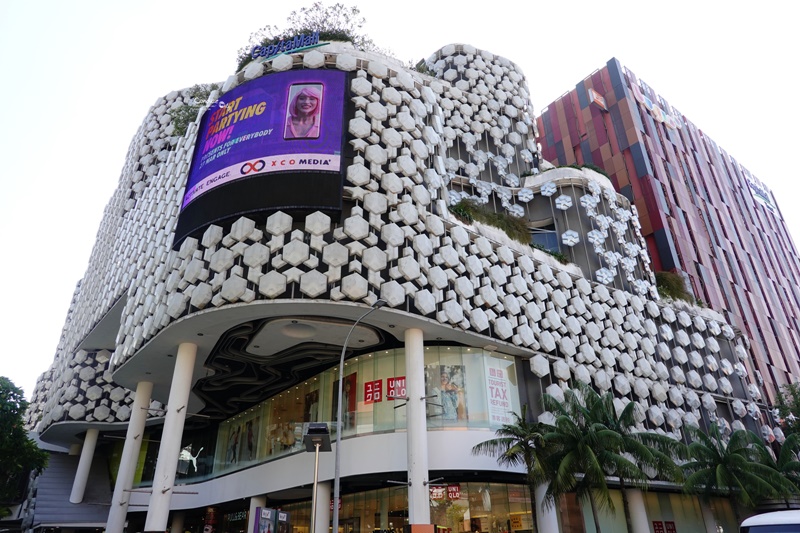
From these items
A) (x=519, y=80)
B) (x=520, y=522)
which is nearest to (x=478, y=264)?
(x=520, y=522)

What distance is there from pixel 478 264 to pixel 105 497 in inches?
1552

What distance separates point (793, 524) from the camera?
12.0 meters

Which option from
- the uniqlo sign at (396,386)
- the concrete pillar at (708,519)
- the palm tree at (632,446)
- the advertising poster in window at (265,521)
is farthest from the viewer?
the concrete pillar at (708,519)

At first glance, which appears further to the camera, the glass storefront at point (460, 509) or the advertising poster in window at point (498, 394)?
the advertising poster in window at point (498, 394)

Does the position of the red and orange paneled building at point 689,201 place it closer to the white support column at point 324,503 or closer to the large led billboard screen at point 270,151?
the large led billboard screen at point 270,151

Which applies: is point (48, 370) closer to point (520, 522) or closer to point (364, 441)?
point (364, 441)

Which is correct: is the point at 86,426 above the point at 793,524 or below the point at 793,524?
above

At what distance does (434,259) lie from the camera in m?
26.0

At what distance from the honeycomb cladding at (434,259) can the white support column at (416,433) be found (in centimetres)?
177

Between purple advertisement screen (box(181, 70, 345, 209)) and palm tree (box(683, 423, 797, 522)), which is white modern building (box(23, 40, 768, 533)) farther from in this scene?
palm tree (box(683, 423, 797, 522))

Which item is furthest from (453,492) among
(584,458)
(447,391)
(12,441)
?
(12,441)

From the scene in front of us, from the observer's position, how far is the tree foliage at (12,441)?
27266mm

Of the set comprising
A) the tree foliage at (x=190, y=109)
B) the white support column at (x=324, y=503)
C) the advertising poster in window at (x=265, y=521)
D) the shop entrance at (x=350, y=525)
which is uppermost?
the tree foliage at (x=190, y=109)

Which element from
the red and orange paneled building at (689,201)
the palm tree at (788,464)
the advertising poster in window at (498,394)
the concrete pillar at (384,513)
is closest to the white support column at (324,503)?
the concrete pillar at (384,513)
